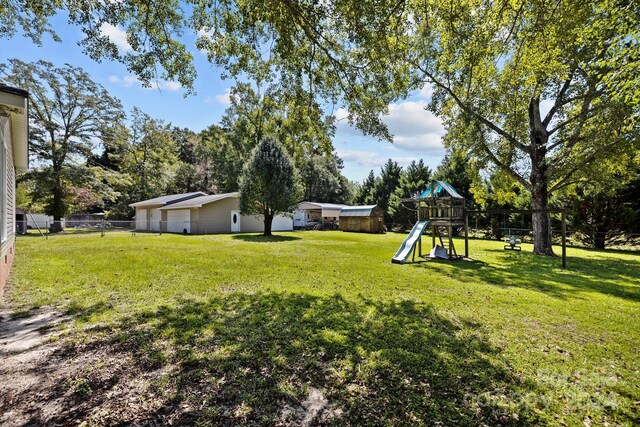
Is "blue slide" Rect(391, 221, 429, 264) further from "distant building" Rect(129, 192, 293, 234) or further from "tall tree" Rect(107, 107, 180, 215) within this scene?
"tall tree" Rect(107, 107, 180, 215)

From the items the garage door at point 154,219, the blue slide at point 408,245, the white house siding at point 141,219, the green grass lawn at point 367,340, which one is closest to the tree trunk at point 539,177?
the blue slide at point 408,245

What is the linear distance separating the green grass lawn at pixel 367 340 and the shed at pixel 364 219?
19804 millimetres

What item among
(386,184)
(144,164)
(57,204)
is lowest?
(57,204)

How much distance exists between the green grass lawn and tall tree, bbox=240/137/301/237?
44.7ft

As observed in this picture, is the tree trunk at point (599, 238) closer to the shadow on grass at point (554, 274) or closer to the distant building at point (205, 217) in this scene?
the shadow on grass at point (554, 274)

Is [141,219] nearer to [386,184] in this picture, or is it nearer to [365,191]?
[365,191]

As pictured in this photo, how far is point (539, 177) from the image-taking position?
45.1 feet

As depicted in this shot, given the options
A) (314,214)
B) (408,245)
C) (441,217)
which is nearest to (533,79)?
(441,217)

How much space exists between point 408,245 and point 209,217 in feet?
61.2

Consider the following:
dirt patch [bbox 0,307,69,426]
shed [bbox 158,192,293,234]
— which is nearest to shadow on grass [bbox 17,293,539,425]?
dirt patch [bbox 0,307,69,426]

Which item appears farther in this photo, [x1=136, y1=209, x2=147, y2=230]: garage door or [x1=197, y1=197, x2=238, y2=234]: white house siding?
[x1=136, y1=209, x2=147, y2=230]: garage door

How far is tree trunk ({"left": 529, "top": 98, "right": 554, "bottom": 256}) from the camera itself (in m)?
13.6

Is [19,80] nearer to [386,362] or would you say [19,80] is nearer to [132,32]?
[132,32]

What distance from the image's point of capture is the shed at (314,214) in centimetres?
3175
